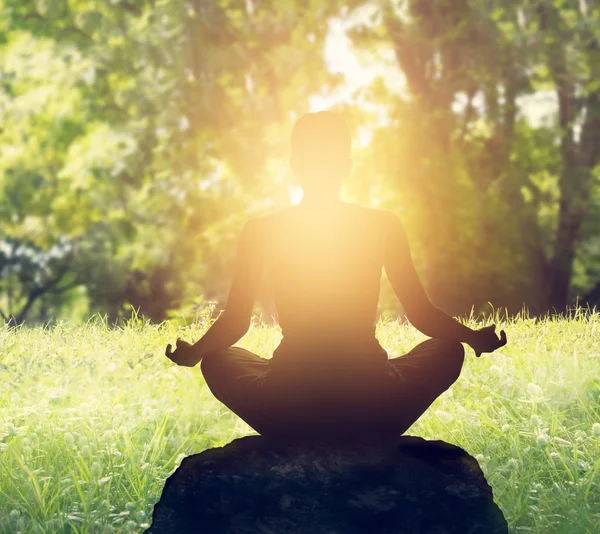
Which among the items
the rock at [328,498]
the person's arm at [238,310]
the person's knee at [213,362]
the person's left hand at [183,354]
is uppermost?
the person's arm at [238,310]

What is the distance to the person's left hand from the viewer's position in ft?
12.0

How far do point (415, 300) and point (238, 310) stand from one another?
2.87 feet

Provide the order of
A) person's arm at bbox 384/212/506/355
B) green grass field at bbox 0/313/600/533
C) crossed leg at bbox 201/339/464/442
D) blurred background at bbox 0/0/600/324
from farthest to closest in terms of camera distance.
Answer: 1. blurred background at bbox 0/0/600/324
2. green grass field at bbox 0/313/600/533
3. person's arm at bbox 384/212/506/355
4. crossed leg at bbox 201/339/464/442

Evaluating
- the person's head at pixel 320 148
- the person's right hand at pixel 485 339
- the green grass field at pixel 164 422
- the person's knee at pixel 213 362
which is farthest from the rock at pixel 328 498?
the person's head at pixel 320 148

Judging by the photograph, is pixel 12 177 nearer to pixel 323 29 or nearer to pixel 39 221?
pixel 39 221

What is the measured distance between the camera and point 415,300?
3764 millimetres

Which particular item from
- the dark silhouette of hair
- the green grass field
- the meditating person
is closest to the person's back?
the meditating person

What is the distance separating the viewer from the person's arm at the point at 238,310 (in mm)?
3684

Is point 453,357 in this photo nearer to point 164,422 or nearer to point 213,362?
point 213,362

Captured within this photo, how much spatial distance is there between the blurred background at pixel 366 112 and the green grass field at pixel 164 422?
6.06 m

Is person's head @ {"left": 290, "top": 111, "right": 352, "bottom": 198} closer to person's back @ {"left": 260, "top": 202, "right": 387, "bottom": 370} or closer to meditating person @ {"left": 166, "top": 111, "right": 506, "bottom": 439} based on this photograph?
meditating person @ {"left": 166, "top": 111, "right": 506, "bottom": 439}

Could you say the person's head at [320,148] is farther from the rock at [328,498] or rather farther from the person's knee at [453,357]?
the rock at [328,498]

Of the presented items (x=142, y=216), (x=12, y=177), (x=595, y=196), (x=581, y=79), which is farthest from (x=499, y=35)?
(x=12, y=177)

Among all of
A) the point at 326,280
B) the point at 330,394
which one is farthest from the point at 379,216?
the point at 330,394
